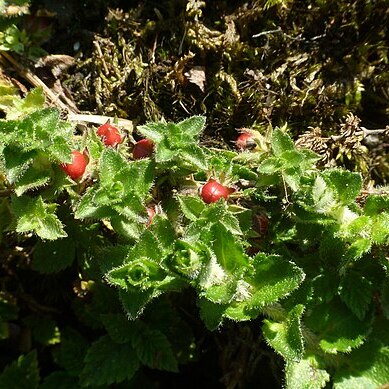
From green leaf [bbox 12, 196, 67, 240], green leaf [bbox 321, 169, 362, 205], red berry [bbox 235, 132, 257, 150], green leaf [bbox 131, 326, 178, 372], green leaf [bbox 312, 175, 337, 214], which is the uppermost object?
green leaf [bbox 321, 169, 362, 205]

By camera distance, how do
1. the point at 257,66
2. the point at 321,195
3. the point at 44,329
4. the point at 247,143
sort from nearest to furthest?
the point at 321,195, the point at 247,143, the point at 257,66, the point at 44,329

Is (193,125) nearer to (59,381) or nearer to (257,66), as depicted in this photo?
(257,66)

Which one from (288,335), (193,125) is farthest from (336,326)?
(193,125)

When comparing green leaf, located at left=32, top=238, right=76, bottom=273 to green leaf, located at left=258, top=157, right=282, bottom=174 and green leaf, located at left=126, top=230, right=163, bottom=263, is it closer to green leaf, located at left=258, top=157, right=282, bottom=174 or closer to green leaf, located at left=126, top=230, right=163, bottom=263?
green leaf, located at left=126, top=230, right=163, bottom=263

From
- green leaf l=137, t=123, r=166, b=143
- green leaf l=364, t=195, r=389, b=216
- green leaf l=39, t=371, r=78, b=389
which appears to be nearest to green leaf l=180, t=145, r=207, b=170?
green leaf l=137, t=123, r=166, b=143

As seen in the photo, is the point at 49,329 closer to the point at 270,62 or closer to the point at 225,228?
the point at 225,228

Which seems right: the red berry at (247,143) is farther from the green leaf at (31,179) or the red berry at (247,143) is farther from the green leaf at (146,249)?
the green leaf at (31,179)

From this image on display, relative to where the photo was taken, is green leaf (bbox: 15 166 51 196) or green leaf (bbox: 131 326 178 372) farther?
green leaf (bbox: 131 326 178 372)
